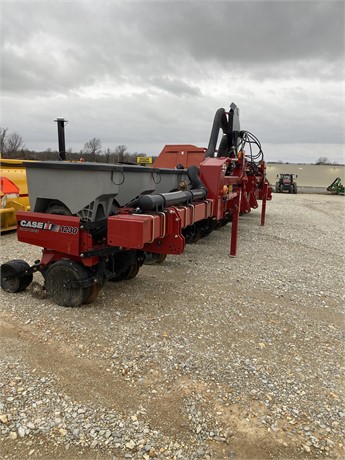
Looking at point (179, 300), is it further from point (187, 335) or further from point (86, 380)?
point (86, 380)

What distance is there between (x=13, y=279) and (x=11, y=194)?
368cm

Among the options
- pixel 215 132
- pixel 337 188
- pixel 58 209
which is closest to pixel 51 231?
pixel 58 209

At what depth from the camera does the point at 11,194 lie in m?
6.90

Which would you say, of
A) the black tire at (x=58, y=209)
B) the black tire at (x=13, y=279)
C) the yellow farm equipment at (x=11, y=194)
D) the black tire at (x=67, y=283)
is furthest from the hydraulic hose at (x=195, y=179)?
the yellow farm equipment at (x=11, y=194)

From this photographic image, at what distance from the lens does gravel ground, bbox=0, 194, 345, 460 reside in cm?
194

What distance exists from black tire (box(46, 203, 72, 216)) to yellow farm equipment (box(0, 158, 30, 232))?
341 cm

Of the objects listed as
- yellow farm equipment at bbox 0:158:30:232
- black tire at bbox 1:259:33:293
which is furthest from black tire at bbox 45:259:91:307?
yellow farm equipment at bbox 0:158:30:232

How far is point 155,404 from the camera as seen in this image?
2207 mm

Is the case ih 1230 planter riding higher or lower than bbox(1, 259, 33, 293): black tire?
higher

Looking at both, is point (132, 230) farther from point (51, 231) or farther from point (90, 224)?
point (51, 231)

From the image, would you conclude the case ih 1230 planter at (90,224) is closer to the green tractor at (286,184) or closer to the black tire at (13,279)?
the black tire at (13,279)

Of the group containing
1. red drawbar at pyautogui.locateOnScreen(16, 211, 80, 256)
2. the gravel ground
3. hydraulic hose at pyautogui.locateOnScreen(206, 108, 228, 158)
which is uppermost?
Answer: hydraulic hose at pyautogui.locateOnScreen(206, 108, 228, 158)

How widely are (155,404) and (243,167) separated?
5000mm

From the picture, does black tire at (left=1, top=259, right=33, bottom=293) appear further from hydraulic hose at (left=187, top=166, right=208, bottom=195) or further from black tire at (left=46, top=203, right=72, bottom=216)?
hydraulic hose at (left=187, top=166, right=208, bottom=195)
